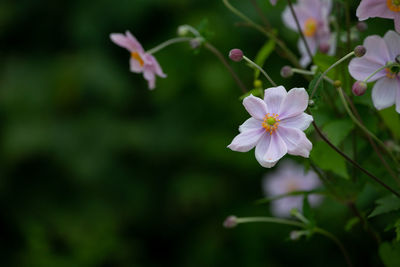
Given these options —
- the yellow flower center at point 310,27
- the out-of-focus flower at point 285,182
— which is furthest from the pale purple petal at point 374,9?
the out-of-focus flower at point 285,182

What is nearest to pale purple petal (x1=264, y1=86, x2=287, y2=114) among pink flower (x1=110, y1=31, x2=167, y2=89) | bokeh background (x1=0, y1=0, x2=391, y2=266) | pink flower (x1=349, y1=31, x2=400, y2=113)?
pink flower (x1=349, y1=31, x2=400, y2=113)

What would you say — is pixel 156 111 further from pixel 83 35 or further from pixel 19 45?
pixel 19 45

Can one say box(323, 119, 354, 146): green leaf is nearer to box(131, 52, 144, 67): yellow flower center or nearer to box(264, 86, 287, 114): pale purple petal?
box(264, 86, 287, 114): pale purple petal

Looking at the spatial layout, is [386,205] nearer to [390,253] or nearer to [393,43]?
[390,253]

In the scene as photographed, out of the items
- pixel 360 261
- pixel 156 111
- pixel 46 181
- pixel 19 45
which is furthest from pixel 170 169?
pixel 360 261

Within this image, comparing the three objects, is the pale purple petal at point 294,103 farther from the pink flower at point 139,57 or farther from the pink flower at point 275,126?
the pink flower at point 139,57

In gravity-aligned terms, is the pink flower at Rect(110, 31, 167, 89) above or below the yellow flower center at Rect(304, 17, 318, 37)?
below

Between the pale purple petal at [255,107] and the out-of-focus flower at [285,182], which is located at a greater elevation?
the out-of-focus flower at [285,182]
